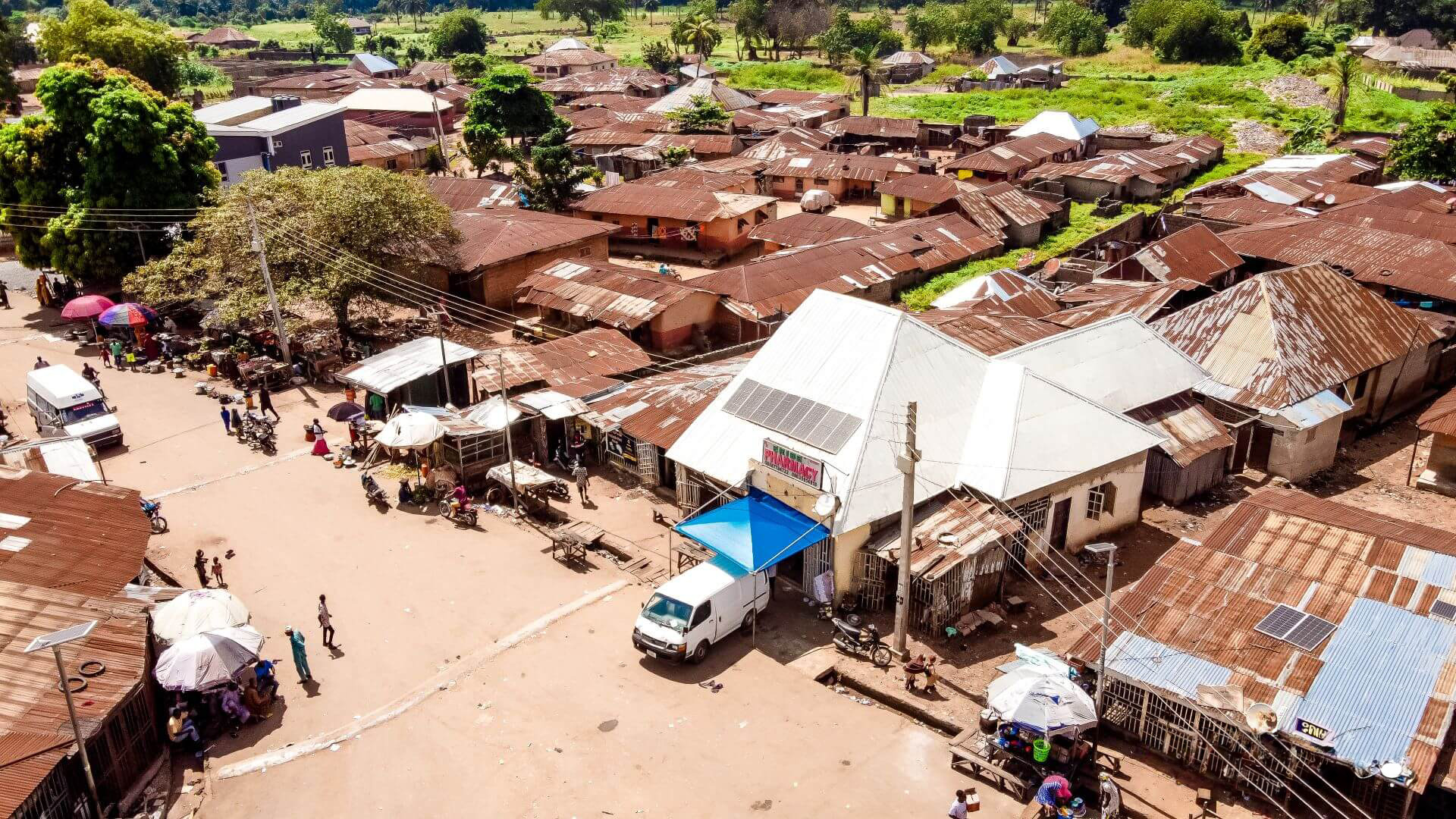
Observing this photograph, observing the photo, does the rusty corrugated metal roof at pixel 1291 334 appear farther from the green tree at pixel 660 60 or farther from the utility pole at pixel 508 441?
the green tree at pixel 660 60

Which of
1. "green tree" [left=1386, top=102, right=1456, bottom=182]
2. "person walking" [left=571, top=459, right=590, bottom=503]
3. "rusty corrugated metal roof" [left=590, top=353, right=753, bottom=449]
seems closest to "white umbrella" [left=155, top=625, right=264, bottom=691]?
"person walking" [left=571, top=459, right=590, bottom=503]

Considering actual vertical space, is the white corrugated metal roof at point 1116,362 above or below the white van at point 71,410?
above

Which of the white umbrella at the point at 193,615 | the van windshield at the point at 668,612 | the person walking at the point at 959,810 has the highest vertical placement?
the white umbrella at the point at 193,615

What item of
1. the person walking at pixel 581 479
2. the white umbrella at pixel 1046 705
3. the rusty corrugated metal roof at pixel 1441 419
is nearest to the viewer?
the white umbrella at pixel 1046 705

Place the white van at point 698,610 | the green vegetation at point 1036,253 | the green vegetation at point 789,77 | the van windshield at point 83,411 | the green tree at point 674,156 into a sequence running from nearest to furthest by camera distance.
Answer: the white van at point 698,610, the van windshield at point 83,411, the green vegetation at point 1036,253, the green tree at point 674,156, the green vegetation at point 789,77

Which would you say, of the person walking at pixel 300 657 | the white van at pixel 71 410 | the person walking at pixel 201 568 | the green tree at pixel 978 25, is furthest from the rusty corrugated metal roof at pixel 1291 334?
the green tree at pixel 978 25

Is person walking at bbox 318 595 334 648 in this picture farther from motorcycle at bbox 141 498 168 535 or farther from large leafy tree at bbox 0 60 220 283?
large leafy tree at bbox 0 60 220 283
